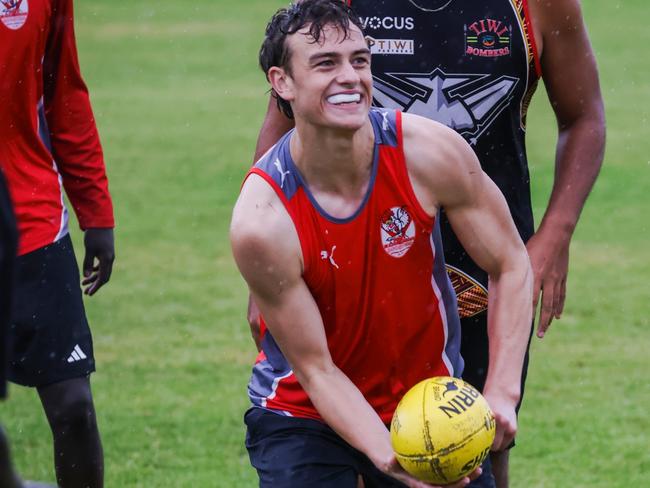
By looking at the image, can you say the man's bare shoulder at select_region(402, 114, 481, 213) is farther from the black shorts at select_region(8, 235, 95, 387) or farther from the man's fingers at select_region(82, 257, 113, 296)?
the man's fingers at select_region(82, 257, 113, 296)

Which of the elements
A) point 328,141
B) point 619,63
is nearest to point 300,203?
point 328,141

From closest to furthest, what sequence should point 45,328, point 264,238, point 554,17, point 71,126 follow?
point 264,238
point 554,17
point 45,328
point 71,126

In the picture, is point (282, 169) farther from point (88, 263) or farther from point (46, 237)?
point (88, 263)

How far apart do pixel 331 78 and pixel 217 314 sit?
6.31 m

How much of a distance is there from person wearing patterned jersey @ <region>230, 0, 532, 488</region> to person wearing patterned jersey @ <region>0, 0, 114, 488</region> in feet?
3.73

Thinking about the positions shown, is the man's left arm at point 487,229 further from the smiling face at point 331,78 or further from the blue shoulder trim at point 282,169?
the blue shoulder trim at point 282,169

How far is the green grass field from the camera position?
782 centimetres

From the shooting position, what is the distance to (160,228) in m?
14.1

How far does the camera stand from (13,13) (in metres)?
6.04

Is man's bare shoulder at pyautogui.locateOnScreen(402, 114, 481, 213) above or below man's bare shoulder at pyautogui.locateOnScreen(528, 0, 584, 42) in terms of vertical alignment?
below

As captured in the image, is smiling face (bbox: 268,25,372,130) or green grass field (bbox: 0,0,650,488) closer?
smiling face (bbox: 268,25,372,130)

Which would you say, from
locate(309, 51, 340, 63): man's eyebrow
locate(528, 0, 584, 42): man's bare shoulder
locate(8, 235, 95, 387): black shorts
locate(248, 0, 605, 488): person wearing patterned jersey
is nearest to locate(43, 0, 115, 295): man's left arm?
locate(8, 235, 95, 387): black shorts

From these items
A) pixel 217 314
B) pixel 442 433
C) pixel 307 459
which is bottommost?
pixel 217 314

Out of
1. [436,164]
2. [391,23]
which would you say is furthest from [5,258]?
[391,23]
